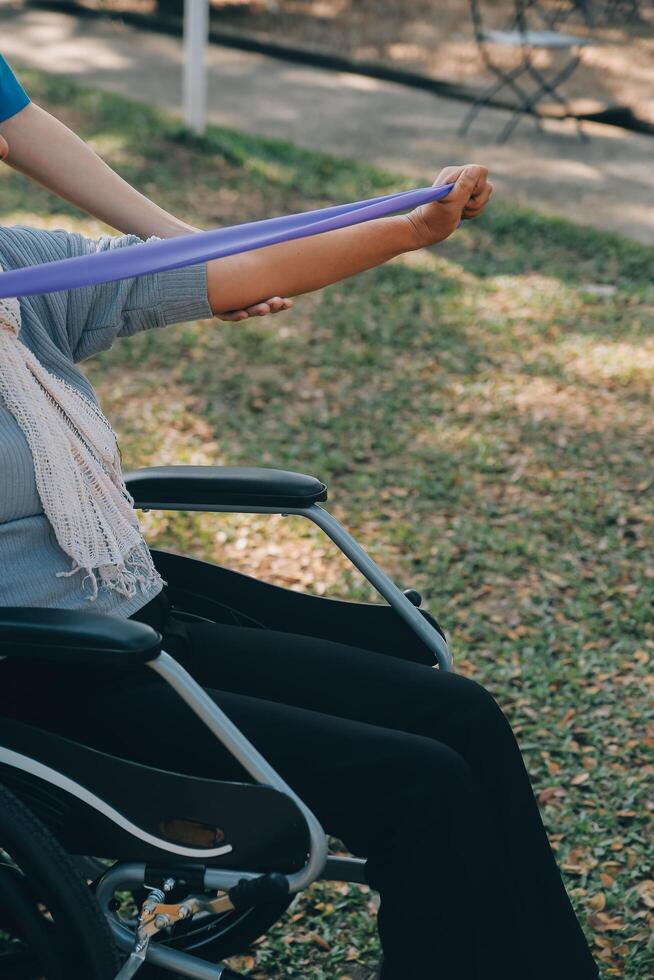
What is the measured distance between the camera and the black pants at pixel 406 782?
5.86ft

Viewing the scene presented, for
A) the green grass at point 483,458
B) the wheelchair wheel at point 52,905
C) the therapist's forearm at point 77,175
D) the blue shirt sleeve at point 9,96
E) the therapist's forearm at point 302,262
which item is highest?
the blue shirt sleeve at point 9,96

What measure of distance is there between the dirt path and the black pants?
5263 millimetres

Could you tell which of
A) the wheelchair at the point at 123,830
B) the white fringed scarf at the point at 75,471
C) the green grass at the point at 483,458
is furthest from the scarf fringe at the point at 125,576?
the green grass at the point at 483,458

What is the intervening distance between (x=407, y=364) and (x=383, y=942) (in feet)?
11.7

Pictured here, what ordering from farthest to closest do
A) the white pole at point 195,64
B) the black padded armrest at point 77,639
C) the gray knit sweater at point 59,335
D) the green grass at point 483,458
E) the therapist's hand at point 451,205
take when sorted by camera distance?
1. the white pole at point 195,64
2. the green grass at point 483,458
3. the therapist's hand at point 451,205
4. the gray knit sweater at point 59,335
5. the black padded armrest at point 77,639

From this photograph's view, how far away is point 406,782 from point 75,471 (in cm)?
72

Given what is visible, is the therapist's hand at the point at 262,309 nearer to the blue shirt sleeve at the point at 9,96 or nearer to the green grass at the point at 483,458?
the blue shirt sleeve at the point at 9,96

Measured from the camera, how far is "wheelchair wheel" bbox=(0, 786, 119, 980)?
1654mm

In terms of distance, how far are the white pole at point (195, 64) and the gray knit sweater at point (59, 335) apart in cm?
575

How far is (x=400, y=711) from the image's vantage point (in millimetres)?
2021

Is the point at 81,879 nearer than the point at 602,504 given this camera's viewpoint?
Yes

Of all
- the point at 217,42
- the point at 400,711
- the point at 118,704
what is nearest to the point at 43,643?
the point at 118,704

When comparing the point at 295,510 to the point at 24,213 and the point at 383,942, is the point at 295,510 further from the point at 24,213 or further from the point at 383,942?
the point at 24,213

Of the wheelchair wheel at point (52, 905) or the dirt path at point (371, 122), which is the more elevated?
the dirt path at point (371, 122)
